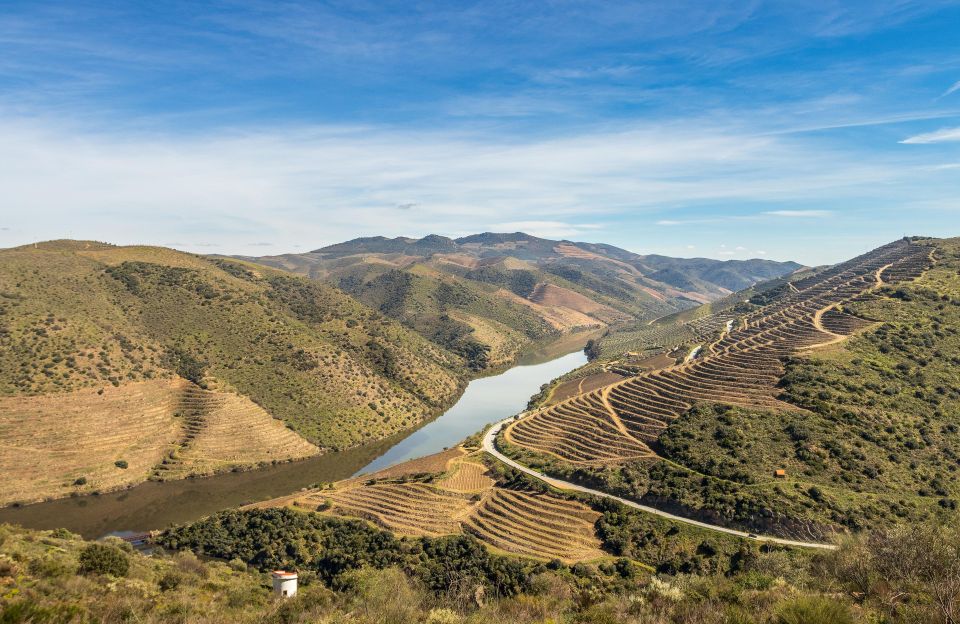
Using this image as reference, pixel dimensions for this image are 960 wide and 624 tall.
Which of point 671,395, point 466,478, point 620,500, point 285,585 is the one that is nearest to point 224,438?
point 466,478

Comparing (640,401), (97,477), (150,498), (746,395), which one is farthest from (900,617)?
(97,477)

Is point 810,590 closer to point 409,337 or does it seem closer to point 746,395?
point 746,395

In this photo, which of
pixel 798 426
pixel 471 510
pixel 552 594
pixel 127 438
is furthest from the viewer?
pixel 127 438

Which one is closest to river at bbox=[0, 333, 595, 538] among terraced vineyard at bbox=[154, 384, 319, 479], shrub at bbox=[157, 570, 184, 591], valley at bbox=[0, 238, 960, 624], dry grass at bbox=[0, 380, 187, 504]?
valley at bbox=[0, 238, 960, 624]

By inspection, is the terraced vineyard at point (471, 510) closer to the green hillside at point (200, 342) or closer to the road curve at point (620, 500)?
the road curve at point (620, 500)

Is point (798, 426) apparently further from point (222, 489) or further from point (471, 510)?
point (222, 489)

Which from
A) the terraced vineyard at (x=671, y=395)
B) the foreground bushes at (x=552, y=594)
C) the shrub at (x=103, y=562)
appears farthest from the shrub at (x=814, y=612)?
the terraced vineyard at (x=671, y=395)

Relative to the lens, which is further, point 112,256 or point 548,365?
point 548,365
